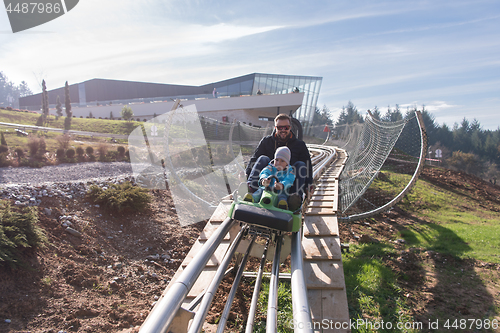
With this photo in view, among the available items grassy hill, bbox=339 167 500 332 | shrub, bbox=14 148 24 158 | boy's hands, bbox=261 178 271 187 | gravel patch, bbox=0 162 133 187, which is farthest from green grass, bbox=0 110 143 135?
boy's hands, bbox=261 178 271 187

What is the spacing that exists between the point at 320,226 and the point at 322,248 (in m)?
0.65

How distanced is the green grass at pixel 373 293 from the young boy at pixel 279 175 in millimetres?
1732

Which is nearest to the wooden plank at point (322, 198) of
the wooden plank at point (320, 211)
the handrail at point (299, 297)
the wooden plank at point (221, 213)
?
the wooden plank at point (320, 211)

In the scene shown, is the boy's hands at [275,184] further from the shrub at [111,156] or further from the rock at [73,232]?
the shrub at [111,156]

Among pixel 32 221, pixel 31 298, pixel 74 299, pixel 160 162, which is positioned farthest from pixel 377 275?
pixel 160 162

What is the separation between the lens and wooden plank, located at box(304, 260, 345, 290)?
3.08m

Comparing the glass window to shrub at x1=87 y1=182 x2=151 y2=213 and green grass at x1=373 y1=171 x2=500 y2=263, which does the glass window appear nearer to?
green grass at x1=373 y1=171 x2=500 y2=263

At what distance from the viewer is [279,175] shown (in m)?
3.24

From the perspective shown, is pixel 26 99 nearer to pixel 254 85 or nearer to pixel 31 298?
pixel 254 85

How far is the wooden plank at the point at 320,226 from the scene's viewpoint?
421 cm

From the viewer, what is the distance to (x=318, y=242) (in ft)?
13.2

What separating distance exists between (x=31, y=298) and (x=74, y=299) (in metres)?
0.42

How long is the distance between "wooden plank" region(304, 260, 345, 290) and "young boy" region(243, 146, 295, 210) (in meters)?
1.01

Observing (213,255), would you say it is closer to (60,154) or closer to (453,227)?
(453,227)
